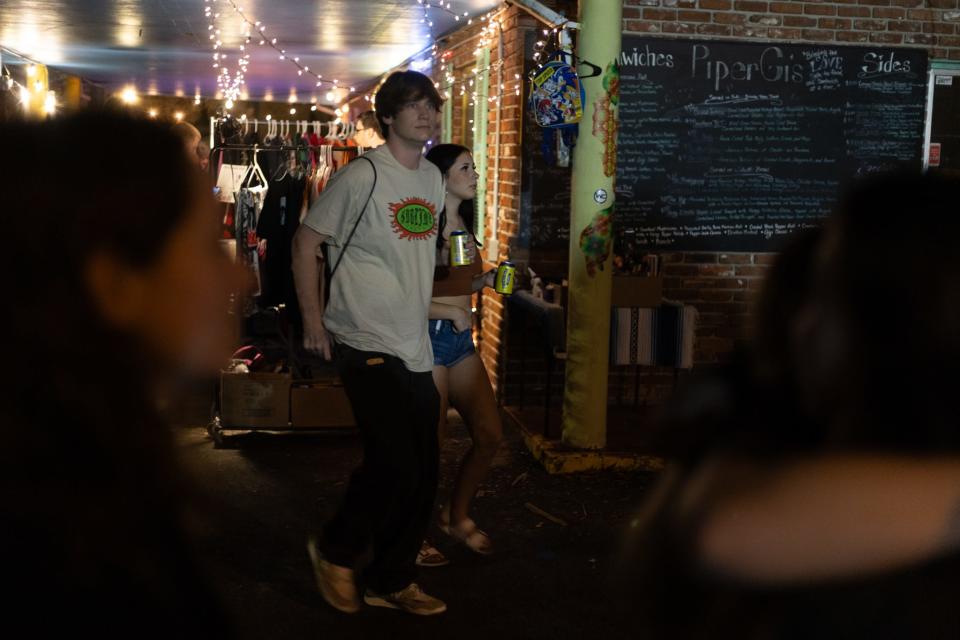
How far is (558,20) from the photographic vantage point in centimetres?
587

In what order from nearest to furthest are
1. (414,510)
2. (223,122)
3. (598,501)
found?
(414,510)
(598,501)
(223,122)

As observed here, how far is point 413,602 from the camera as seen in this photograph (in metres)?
4.25

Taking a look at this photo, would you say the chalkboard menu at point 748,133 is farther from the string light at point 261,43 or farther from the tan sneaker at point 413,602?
the tan sneaker at point 413,602

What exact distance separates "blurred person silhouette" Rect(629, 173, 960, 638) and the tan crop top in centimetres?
351

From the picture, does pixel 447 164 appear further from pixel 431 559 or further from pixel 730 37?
pixel 730 37

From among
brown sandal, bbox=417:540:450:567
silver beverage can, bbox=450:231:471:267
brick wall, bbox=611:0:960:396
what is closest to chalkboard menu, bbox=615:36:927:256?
brick wall, bbox=611:0:960:396

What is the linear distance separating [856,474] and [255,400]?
5.92 metres

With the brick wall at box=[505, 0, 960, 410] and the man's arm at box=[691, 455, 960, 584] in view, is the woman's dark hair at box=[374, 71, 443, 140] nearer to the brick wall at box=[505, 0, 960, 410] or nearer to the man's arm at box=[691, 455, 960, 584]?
the man's arm at box=[691, 455, 960, 584]

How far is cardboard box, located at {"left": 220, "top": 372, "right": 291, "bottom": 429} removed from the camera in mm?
6777

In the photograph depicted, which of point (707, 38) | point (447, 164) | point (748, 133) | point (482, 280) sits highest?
point (707, 38)

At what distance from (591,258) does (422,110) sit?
209cm

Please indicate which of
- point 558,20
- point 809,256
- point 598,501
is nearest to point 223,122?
point 558,20

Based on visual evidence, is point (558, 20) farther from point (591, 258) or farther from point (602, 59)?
point (591, 258)

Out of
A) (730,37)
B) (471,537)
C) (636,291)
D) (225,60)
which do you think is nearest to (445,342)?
(471,537)
